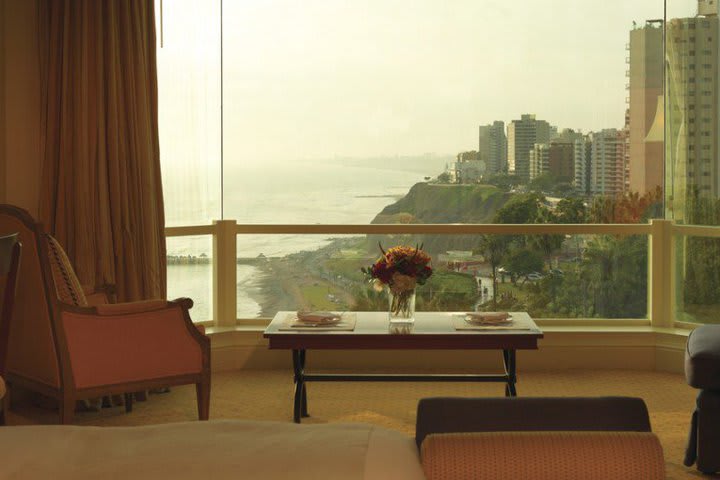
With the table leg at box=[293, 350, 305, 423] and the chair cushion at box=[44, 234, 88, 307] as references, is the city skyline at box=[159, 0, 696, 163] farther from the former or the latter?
the chair cushion at box=[44, 234, 88, 307]

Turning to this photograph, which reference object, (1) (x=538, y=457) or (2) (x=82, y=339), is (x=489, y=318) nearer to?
(2) (x=82, y=339)

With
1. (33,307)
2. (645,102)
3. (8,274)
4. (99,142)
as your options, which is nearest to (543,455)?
(8,274)

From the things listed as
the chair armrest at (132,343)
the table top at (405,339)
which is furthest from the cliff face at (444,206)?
the chair armrest at (132,343)

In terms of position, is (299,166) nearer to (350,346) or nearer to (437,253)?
(437,253)

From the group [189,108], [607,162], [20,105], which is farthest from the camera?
[607,162]

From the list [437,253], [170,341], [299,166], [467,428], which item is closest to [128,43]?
[299,166]

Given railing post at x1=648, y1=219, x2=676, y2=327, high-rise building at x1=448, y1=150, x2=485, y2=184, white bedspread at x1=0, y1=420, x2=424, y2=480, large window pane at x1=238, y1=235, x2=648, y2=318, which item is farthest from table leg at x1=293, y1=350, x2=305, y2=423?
white bedspread at x1=0, y1=420, x2=424, y2=480
